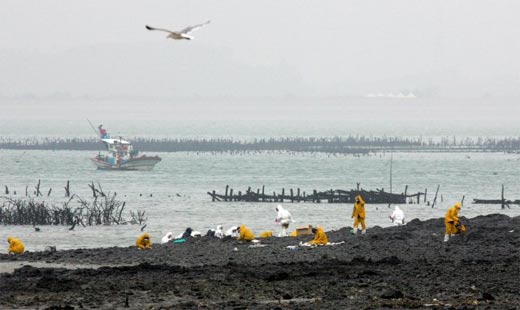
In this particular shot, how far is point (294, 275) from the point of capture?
25328 millimetres

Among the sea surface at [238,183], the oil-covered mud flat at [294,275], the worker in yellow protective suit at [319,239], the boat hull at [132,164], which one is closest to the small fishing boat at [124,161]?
the boat hull at [132,164]

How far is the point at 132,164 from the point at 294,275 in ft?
281

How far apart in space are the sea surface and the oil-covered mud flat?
46.9 ft

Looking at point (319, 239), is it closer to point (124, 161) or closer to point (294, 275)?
point (294, 275)

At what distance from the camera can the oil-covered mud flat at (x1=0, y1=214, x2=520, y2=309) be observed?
2209cm

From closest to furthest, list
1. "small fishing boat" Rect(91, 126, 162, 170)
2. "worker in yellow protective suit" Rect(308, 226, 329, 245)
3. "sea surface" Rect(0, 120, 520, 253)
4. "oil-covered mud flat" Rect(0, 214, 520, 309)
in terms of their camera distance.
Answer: "oil-covered mud flat" Rect(0, 214, 520, 309)
"worker in yellow protective suit" Rect(308, 226, 329, 245)
"sea surface" Rect(0, 120, 520, 253)
"small fishing boat" Rect(91, 126, 162, 170)

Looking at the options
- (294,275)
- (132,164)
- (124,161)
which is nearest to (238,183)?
(132,164)

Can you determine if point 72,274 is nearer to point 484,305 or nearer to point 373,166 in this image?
point 484,305

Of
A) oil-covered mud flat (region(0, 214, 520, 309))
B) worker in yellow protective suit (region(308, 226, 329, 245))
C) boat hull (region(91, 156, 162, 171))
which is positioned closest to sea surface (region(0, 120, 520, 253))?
boat hull (region(91, 156, 162, 171))

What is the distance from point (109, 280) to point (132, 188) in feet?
214

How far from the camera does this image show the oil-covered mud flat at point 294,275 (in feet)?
72.5

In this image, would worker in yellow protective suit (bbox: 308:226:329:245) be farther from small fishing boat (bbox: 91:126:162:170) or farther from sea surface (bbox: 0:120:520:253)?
small fishing boat (bbox: 91:126:162:170)

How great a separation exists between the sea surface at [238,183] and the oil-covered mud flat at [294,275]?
14306 mm

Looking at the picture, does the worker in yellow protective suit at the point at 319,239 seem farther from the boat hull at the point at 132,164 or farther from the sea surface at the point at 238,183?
the boat hull at the point at 132,164
